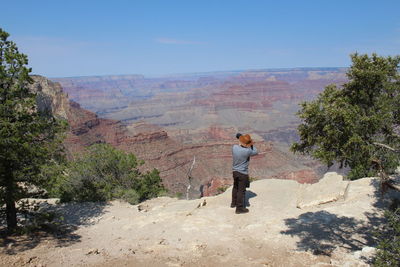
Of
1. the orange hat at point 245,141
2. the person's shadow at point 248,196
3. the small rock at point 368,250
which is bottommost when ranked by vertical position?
the person's shadow at point 248,196

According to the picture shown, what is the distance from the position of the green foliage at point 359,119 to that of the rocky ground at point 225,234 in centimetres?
Result: 171

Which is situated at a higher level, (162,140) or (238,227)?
(238,227)

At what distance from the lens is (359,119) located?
20.6ft

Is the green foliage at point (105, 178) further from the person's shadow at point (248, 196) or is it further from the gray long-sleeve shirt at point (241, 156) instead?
the gray long-sleeve shirt at point (241, 156)

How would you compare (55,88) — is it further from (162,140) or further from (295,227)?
(295,227)

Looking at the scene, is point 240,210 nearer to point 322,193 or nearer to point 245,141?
point 245,141

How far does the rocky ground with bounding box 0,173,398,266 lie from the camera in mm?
7078

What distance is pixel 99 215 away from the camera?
39.1 feet

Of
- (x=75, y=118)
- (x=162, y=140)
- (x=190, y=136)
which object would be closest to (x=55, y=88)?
Result: (x=75, y=118)

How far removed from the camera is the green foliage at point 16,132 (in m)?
7.77

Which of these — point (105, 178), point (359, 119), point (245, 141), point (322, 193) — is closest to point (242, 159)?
point (245, 141)

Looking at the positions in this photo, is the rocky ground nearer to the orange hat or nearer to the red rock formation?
the orange hat

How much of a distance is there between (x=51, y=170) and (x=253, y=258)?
6147 millimetres

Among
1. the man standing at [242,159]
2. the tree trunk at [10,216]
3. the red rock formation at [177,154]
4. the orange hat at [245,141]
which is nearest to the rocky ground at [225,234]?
the tree trunk at [10,216]
